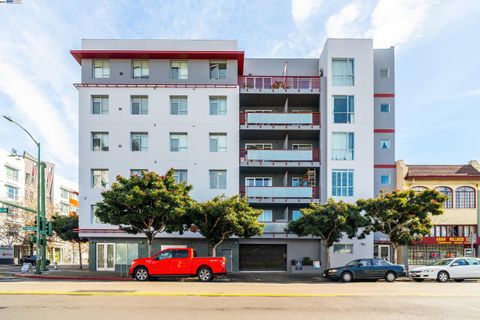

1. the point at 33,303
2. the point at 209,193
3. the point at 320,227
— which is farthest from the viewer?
the point at 209,193

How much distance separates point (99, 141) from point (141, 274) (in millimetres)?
12423

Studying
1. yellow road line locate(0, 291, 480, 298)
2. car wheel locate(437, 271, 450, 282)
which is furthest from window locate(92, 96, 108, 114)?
car wheel locate(437, 271, 450, 282)

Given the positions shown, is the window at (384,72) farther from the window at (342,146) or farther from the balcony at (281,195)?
the balcony at (281,195)

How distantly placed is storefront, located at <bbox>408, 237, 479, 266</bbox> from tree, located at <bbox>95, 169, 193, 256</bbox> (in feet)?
64.5

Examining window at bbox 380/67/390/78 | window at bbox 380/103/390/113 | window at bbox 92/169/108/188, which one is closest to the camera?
window at bbox 92/169/108/188

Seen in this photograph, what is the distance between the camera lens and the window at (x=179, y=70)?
29.0m

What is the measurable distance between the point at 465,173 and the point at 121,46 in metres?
29.5

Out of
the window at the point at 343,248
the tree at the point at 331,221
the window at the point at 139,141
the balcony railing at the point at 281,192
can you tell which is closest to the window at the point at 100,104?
the window at the point at 139,141

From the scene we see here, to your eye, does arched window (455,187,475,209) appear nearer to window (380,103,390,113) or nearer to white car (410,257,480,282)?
window (380,103,390,113)

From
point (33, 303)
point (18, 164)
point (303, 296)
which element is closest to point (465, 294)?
point (303, 296)

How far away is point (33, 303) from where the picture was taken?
1220 cm

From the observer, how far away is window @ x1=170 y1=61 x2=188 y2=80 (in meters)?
29.0

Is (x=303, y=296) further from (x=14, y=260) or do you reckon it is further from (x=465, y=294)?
(x=14, y=260)

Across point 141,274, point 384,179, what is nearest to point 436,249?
point 384,179
